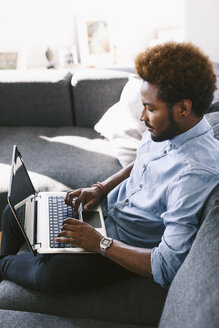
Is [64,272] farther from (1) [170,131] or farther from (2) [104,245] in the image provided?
(1) [170,131]

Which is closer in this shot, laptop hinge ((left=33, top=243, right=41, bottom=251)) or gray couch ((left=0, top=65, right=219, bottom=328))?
gray couch ((left=0, top=65, right=219, bottom=328))

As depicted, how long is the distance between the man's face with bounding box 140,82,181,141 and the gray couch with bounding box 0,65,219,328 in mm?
248

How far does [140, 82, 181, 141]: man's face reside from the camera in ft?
3.30

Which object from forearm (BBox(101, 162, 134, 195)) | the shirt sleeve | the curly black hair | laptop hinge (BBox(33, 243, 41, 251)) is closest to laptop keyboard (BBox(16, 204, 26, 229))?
laptop hinge (BBox(33, 243, 41, 251))

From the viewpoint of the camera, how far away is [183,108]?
99cm

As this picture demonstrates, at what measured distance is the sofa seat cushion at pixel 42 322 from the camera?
104 cm

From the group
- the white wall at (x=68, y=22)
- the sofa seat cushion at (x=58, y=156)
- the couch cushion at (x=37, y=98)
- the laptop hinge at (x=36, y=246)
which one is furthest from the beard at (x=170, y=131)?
the white wall at (x=68, y=22)

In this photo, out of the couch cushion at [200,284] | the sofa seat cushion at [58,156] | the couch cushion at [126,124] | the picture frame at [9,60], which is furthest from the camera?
the picture frame at [9,60]

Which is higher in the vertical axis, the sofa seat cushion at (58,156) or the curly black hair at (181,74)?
the curly black hair at (181,74)

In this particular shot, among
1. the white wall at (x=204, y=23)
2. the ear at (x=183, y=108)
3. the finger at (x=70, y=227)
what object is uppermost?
the white wall at (x=204, y=23)

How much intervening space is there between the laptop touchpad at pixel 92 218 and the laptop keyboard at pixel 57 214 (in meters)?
0.06

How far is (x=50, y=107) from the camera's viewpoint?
229cm

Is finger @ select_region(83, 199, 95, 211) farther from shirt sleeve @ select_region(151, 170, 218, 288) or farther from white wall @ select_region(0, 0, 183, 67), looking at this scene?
white wall @ select_region(0, 0, 183, 67)

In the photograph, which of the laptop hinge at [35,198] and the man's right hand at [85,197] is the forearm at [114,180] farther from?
the laptop hinge at [35,198]
